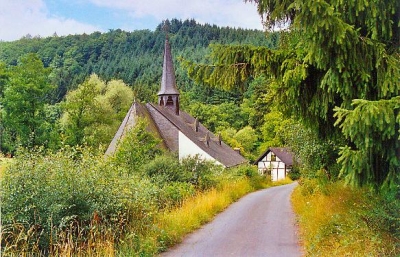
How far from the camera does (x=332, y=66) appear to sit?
5078mm

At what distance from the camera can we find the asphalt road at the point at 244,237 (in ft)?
25.0

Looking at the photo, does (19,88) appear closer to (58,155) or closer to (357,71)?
(58,155)

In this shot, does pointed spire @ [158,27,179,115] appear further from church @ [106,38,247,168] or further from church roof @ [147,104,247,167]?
church roof @ [147,104,247,167]

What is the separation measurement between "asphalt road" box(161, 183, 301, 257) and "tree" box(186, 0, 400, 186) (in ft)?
8.21

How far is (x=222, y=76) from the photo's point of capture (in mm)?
6262

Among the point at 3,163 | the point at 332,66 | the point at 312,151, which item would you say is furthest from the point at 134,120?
the point at 332,66

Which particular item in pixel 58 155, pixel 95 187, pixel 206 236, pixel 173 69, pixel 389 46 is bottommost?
pixel 206 236

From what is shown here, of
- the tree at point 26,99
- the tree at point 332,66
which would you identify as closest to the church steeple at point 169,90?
the tree at point 26,99

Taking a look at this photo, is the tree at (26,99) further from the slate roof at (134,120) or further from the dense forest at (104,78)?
the slate roof at (134,120)

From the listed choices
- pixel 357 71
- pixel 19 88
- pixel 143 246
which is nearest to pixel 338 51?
pixel 357 71

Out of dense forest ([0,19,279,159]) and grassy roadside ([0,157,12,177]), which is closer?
grassy roadside ([0,157,12,177])

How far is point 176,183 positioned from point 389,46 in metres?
8.96

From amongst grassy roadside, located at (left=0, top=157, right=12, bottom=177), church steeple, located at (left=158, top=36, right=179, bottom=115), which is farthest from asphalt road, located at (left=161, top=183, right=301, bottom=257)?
church steeple, located at (left=158, top=36, right=179, bottom=115)

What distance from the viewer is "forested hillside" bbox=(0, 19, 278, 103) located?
8.12m
